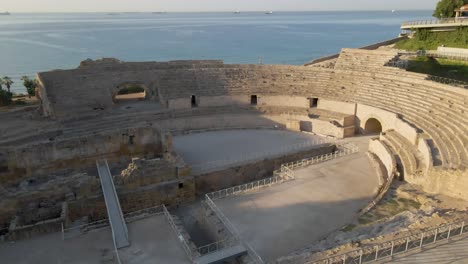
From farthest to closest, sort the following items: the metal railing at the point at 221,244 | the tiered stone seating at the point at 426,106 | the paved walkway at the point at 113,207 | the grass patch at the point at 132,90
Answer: the grass patch at the point at 132,90 → the tiered stone seating at the point at 426,106 → the paved walkway at the point at 113,207 → the metal railing at the point at 221,244

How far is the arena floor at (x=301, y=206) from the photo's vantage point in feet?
37.9

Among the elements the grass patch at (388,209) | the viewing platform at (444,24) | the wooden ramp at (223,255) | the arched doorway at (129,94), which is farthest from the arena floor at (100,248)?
the viewing platform at (444,24)

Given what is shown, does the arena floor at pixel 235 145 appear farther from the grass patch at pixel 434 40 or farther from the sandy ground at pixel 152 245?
the grass patch at pixel 434 40

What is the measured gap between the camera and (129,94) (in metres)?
29.5

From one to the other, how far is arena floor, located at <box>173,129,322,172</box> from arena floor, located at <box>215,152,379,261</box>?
10.9 feet

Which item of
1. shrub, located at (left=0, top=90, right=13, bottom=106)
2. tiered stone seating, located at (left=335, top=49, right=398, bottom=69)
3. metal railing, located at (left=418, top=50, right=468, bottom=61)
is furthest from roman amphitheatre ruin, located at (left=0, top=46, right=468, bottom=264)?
shrub, located at (left=0, top=90, right=13, bottom=106)

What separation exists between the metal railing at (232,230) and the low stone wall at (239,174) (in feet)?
10.1

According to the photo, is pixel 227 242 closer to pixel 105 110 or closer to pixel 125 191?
pixel 125 191

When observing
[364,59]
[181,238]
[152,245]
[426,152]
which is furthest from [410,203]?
[364,59]

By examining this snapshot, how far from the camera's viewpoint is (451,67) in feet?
90.8

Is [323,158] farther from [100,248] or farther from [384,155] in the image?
[100,248]

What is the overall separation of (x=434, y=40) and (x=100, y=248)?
32978 millimetres

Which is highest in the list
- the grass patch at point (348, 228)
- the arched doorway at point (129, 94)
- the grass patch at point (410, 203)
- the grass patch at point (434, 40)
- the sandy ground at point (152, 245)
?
the grass patch at point (434, 40)

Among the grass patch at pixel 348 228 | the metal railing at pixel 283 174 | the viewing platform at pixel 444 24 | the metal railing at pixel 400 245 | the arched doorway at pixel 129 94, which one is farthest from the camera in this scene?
the viewing platform at pixel 444 24
